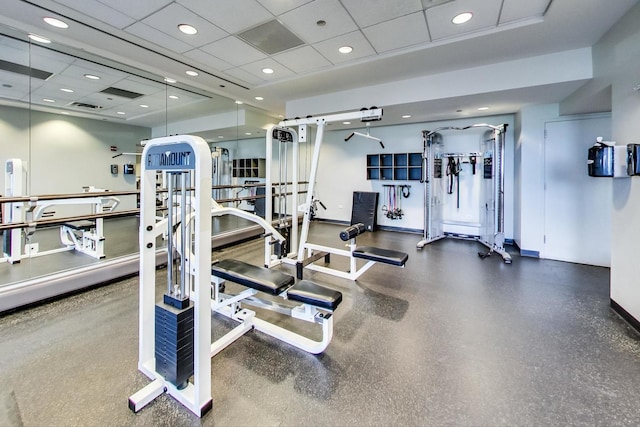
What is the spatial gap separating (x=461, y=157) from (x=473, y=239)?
68.8 inches

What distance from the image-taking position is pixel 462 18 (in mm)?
2783

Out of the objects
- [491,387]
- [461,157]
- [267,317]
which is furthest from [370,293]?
[461,157]

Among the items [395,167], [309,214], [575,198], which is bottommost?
[309,214]

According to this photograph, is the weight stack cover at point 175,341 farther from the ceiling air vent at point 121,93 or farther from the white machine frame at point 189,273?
the ceiling air vent at point 121,93

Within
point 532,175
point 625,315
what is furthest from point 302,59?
point 625,315

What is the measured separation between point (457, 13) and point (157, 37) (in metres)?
3.15

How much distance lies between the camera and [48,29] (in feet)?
9.82

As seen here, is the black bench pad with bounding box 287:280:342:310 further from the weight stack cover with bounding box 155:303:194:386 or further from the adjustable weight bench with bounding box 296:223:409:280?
the adjustable weight bench with bounding box 296:223:409:280

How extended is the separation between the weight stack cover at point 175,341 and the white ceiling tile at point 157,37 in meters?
2.97

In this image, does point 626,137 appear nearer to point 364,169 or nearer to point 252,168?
point 364,169

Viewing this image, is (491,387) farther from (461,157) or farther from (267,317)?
(461,157)

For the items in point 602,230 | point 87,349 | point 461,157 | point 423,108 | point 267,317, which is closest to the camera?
point 87,349

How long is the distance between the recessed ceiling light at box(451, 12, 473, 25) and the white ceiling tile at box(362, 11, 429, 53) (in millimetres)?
281

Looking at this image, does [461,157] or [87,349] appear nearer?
[87,349]
